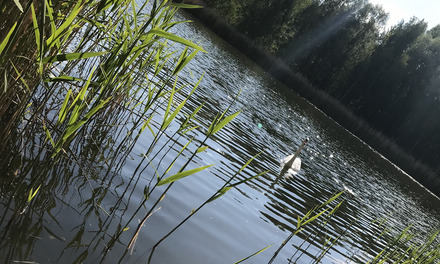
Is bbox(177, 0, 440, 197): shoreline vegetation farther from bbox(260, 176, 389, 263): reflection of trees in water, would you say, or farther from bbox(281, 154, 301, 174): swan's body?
bbox(260, 176, 389, 263): reflection of trees in water

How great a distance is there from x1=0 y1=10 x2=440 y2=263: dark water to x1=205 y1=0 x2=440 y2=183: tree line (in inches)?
1252

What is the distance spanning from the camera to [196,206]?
5281 mm

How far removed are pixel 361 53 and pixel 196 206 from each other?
150 ft

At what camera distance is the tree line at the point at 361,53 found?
144ft

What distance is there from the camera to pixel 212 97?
14.0 m

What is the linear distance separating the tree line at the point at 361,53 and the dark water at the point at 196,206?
3180 centimetres

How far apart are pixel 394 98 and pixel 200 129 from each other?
4292 cm

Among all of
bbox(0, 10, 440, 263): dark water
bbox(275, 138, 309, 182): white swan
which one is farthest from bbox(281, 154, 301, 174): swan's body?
bbox(0, 10, 440, 263): dark water

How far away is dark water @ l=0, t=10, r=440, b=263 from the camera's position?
118 inches

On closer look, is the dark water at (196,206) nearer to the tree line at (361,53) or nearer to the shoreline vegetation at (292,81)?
the shoreline vegetation at (292,81)

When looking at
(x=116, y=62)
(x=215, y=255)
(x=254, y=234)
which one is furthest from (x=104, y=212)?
(x=254, y=234)

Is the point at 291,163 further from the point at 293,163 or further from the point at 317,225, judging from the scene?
the point at 317,225

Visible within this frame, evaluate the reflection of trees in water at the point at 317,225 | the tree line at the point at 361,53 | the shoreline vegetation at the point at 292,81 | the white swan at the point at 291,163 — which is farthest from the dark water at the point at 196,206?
the tree line at the point at 361,53

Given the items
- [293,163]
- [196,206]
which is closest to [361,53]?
[293,163]
